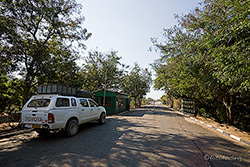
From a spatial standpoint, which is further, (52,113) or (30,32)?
(30,32)

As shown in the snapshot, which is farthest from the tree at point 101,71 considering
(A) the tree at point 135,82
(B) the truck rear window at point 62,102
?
(B) the truck rear window at point 62,102

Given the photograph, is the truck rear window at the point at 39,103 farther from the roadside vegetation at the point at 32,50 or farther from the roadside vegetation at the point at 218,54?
the roadside vegetation at the point at 218,54

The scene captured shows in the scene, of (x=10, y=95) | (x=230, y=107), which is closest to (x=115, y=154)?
(x=10, y=95)

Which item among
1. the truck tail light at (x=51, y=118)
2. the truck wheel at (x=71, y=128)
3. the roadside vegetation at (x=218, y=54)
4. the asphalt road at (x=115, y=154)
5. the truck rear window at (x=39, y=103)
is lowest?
the asphalt road at (x=115, y=154)

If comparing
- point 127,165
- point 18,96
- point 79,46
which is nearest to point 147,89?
point 79,46

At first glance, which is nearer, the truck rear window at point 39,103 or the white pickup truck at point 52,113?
the white pickup truck at point 52,113

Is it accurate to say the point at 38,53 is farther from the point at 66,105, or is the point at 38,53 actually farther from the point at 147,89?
the point at 147,89

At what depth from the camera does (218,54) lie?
493 centimetres

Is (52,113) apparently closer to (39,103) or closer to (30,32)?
(39,103)

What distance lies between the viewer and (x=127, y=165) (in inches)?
128

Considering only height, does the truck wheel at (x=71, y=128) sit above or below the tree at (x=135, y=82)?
below

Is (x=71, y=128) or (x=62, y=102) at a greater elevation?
(x=62, y=102)

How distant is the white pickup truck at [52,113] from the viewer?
4.88m

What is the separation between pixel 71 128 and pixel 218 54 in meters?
7.39
